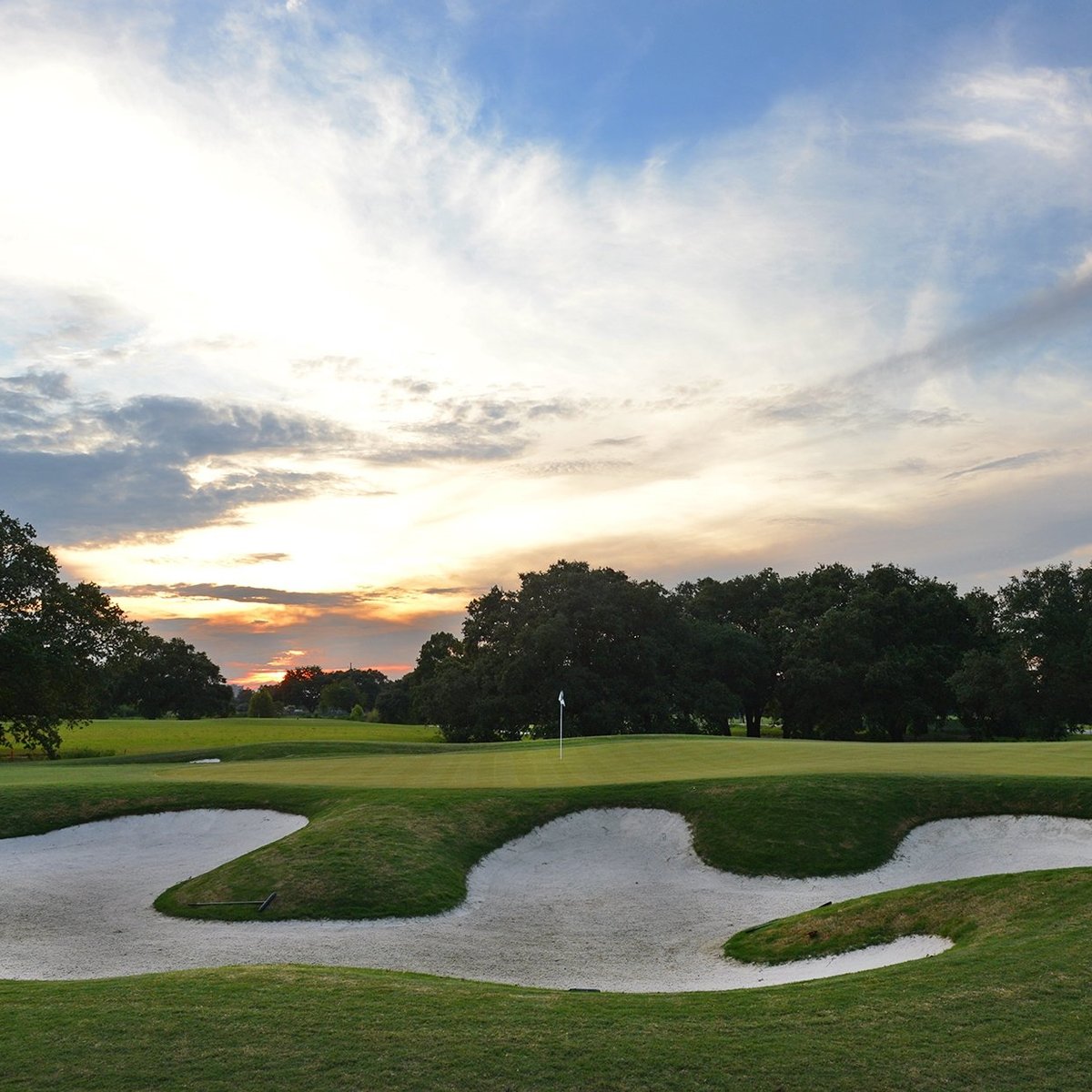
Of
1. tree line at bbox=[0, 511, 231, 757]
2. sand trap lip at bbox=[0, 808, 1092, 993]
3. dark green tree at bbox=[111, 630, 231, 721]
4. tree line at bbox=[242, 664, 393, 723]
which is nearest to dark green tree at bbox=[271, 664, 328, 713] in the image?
tree line at bbox=[242, 664, 393, 723]

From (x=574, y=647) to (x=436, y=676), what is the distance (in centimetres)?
1228

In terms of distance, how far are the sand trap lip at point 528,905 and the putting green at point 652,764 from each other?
3388mm

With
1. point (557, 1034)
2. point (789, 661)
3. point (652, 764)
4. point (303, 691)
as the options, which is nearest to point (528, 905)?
point (557, 1034)

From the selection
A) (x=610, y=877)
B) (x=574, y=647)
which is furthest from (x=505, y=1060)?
(x=574, y=647)

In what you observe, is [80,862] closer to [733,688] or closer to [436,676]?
[436,676]

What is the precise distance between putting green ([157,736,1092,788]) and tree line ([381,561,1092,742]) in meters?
29.1

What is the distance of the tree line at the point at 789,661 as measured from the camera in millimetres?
63812

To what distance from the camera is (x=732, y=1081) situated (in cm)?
757

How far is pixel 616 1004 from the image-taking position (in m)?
9.69

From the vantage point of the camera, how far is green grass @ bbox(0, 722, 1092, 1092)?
7.73 meters

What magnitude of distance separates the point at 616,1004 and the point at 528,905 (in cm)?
818

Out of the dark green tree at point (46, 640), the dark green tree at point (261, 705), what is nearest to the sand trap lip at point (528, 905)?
the dark green tree at point (46, 640)

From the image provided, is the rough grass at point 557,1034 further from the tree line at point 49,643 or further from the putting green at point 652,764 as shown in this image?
the tree line at point 49,643

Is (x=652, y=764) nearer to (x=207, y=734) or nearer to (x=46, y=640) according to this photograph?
(x=46, y=640)
